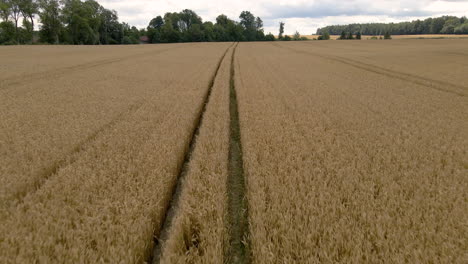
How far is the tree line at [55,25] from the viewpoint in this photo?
6153 cm

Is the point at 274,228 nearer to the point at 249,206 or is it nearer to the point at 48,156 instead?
the point at 249,206

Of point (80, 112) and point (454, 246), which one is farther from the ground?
point (80, 112)

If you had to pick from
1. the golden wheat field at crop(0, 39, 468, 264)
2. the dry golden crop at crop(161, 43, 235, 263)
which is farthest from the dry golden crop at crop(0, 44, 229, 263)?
the dry golden crop at crop(161, 43, 235, 263)

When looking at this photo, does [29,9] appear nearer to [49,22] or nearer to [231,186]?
[49,22]

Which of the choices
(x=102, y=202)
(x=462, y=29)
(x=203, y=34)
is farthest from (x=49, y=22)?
(x=462, y=29)

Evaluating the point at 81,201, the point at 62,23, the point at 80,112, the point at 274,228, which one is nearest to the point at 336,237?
the point at 274,228

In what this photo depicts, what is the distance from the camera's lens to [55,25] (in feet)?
221

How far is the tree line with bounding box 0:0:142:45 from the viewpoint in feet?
202

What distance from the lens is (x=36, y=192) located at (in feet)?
8.84

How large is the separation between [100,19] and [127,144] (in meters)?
88.6

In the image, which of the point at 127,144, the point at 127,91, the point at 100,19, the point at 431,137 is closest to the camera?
the point at 127,144

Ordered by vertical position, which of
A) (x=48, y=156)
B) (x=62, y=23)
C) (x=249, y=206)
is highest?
(x=62, y=23)

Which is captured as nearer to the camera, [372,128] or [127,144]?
[127,144]

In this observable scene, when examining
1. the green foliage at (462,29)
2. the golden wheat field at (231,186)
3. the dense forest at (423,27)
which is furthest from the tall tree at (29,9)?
the green foliage at (462,29)
